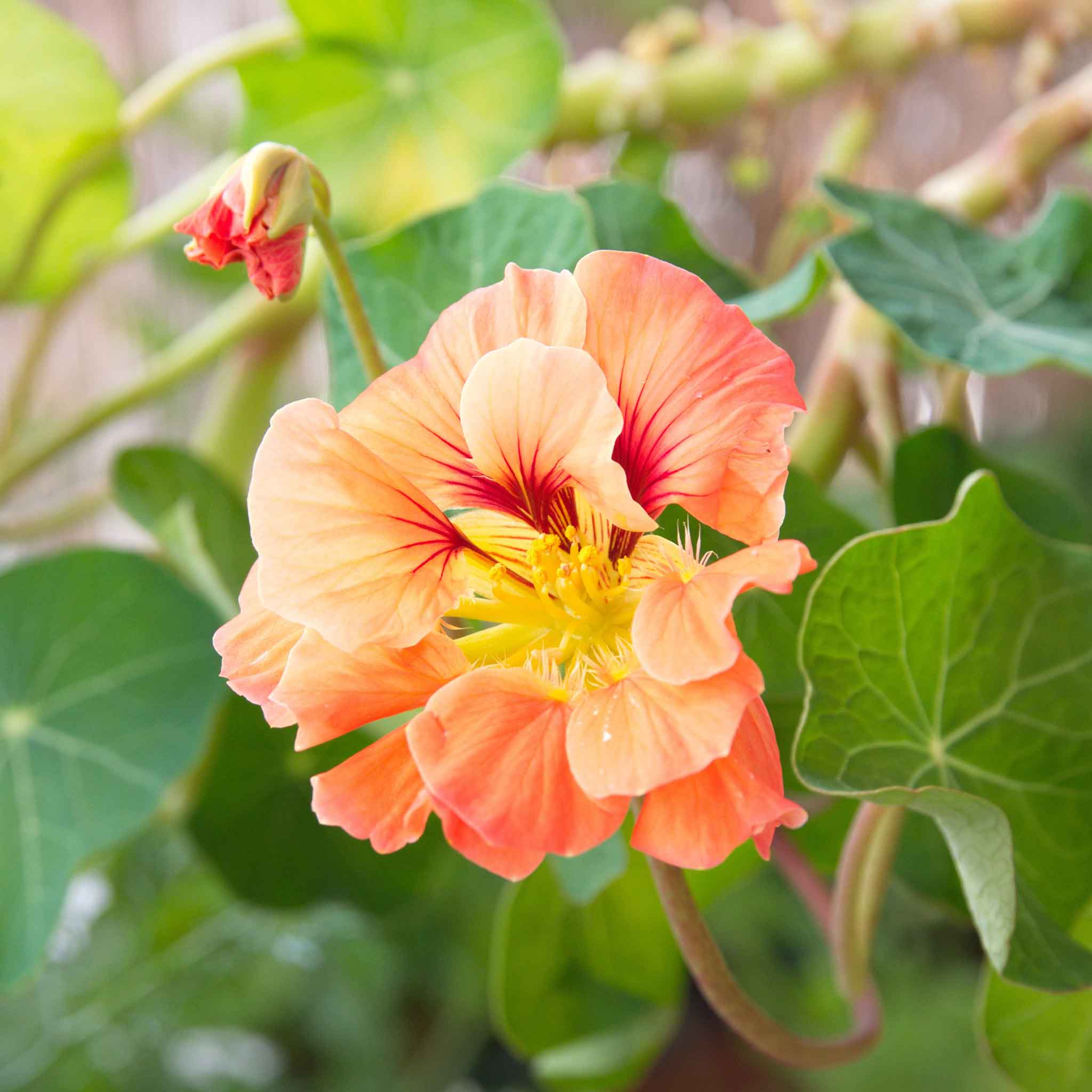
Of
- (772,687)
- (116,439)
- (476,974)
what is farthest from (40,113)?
(116,439)

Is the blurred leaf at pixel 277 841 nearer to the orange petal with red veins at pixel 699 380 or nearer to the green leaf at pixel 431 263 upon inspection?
the green leaf at pixel 431 263

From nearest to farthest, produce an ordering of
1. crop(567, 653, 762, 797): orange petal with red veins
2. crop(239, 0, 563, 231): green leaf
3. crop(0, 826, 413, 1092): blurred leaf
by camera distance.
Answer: crop(567, 653, 762, 797): orange petal with red veins
crop(239, 0, 563, 231): green leaf
crop(0, 826, 413, 1092): blurred leaf

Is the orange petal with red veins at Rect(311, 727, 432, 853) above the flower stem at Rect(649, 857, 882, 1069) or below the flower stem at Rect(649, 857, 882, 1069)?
above

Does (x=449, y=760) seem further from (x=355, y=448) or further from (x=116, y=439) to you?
(x=116, y=439)

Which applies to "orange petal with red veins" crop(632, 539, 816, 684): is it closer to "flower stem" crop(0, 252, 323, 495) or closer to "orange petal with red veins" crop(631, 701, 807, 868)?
"orange petal with red veins" crop(631, 701, 807, 868)

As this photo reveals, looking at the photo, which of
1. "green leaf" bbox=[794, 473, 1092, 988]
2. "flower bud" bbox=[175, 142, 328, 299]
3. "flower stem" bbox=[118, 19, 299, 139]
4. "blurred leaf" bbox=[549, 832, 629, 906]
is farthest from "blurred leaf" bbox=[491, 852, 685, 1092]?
"flower stem" bbox=[118, 19, 299, 139]

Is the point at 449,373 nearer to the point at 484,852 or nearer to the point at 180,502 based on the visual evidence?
the point at 484,852
